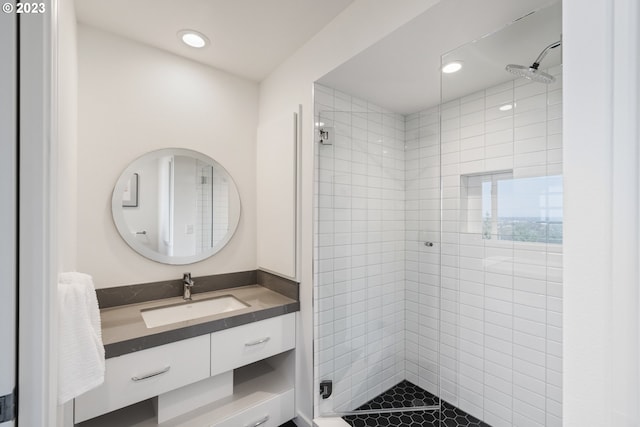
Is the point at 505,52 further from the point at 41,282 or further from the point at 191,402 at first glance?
the point at 191,402

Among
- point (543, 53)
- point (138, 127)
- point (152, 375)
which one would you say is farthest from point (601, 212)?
point (138, 127)

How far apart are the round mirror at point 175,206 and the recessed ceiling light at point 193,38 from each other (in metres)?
0.67

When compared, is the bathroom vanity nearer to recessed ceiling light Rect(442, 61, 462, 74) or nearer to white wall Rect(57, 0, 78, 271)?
white wall Rect(57, 0, 78, 271)

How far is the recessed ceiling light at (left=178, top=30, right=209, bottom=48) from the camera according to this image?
1.70m

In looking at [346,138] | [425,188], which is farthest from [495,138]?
[346,138]

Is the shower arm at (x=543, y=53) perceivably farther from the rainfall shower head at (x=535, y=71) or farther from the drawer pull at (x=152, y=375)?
the drawer pull at (x=152, y=375)

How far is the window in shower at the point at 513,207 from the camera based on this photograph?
48.5 inches

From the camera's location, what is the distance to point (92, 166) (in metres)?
1.66

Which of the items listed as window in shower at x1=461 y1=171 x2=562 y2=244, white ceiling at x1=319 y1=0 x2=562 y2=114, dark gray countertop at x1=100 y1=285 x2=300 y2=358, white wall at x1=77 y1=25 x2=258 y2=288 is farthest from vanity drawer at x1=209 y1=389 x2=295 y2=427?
white ceiling at x1=319 y1=0 x2=562 y2=114

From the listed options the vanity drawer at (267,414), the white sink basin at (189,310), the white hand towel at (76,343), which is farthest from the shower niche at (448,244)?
the white hand towel at (76,343)

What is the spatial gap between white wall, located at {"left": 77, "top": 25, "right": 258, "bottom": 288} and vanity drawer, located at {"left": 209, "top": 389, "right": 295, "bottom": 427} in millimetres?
913

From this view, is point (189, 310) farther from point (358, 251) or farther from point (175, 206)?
point (358, 251)

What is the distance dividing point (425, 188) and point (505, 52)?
3.11 feet

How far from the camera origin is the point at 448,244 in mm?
1930
